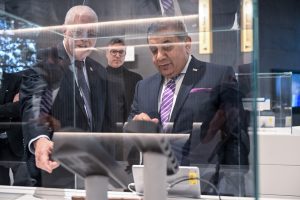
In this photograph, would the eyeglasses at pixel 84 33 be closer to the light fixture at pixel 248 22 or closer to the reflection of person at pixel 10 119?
the reflection of person at pixel 10 119

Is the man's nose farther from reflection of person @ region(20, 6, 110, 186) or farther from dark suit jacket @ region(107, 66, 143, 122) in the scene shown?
reflection of person @ region(20, 6, 110, 186)

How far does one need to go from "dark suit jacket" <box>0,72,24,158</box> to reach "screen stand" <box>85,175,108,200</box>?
155 cm

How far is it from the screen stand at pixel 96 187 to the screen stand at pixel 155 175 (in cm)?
9

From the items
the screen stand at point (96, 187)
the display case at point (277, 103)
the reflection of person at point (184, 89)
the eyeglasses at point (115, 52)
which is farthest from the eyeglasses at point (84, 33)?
the display case at point (277, 103)

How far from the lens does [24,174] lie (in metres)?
1.95

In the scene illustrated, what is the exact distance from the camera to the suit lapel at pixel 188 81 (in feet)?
5.23

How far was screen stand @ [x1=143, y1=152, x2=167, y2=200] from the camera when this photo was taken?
67cm

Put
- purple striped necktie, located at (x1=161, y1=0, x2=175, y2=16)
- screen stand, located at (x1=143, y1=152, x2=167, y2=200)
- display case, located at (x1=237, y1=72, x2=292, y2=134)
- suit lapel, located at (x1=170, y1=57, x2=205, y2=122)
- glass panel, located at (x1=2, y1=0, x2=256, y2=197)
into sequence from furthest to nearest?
1. display case, located at (x1=237, y1=72, x2=292, y2=134)
2. purple striped necktie, located at (x1=161, y1=0, x2=175, y2=16)
3. suit lapel, located at (x1=170, y1=57, x2=205, y2=122)
4. glass panel, located at (x1=2, y1=0, x2=256, y2=197)
5. screen stand, located at (x1=143, y1=152, x2=167, y2=200)

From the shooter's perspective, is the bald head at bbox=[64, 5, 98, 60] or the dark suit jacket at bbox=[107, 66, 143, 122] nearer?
the bald head at bbox=[64, 5, 98, 60]

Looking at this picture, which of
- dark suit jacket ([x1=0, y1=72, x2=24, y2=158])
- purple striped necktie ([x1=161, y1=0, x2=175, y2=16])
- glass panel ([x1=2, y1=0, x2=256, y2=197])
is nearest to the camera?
glass panel ([x1=2, y1=0, x2=256, y2=197])

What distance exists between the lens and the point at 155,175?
0.67m

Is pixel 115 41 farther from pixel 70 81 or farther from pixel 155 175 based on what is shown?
pixel 155 175

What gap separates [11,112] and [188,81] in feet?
4.01

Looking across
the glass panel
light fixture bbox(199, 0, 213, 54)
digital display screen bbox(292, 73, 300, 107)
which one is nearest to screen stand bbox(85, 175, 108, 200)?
the glass panel
